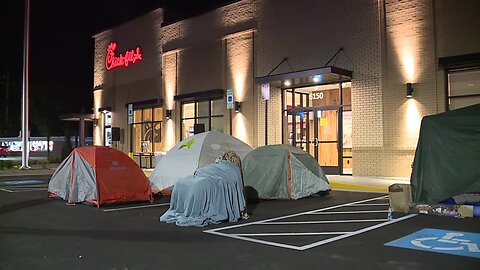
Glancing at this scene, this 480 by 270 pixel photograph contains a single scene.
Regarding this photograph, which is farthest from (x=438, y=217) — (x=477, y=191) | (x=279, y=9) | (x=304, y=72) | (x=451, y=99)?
(x=279, y=9)

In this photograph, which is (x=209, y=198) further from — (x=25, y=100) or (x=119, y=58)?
(x=119, y=58)

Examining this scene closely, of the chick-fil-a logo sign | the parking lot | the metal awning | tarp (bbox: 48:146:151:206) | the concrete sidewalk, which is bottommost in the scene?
the parking lot

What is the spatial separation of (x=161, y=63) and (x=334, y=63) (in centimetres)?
1116

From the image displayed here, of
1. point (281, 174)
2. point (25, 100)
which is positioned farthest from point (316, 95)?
point (25, 100)

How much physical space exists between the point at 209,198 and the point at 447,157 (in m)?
4.79

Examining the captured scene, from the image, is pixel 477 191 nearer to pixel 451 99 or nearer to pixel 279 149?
pixel 279 149

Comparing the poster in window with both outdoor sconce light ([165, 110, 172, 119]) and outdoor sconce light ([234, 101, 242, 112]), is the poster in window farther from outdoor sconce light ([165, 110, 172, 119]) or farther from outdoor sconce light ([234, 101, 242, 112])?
outdoor sconce light ([165, 110, 172, 119])

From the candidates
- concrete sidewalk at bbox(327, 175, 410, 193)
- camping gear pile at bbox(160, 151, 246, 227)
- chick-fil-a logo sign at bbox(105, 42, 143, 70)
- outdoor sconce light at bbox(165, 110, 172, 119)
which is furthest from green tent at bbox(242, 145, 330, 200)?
chick-fil-a logo sign at bbox(105, 42, 143, 70)

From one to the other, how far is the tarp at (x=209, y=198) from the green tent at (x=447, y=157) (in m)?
3.70

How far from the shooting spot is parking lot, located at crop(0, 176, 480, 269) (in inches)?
228

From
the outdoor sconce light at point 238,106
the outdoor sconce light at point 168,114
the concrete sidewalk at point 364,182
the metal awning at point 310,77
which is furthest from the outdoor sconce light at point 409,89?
the outdoor sconce light at point 168,114

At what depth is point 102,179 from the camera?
11.4 meters

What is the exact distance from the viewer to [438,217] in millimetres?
8922

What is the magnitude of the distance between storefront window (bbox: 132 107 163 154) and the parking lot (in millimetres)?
15186
